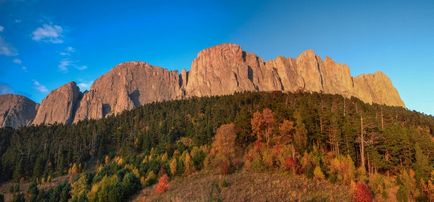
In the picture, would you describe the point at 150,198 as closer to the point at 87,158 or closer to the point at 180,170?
the point at 180,170

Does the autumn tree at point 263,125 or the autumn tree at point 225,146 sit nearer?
the autumn tree at point 225,146

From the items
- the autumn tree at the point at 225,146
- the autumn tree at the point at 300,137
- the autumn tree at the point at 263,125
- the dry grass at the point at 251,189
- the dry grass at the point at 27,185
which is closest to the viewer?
the dry grass at the point at 251,189

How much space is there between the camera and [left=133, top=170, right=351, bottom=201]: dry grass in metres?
31.2

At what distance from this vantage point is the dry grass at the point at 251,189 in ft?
102

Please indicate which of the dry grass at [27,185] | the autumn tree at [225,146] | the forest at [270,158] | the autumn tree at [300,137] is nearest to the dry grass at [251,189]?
the forest at [270,158]

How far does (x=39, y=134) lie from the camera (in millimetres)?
116312

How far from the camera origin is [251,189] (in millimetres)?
34094

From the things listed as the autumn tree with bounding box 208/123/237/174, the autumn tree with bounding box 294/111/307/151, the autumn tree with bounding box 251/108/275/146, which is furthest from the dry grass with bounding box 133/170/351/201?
the autumn tree with bounding box 251/108/275/146

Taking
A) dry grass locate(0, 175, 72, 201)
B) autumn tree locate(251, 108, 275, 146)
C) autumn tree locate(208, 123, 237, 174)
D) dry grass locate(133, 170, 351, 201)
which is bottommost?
dry grass locate(0, 175, 72, 201)

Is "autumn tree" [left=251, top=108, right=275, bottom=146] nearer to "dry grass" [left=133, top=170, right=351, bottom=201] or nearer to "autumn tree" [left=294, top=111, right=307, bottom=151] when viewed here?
"autumn tree" [left=294, top=111, right=307, bottom=151]

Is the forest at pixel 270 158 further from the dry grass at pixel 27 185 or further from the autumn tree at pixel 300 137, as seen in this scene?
the dry grass at pixel 27 185

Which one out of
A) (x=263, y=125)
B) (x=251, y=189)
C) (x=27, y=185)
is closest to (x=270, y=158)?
(x=263, y=125)

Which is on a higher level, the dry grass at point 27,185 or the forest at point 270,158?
the forest at point 270,158

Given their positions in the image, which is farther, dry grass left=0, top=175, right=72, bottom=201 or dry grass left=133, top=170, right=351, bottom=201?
dry grass left=0, top=175, right=72, bottom=201
